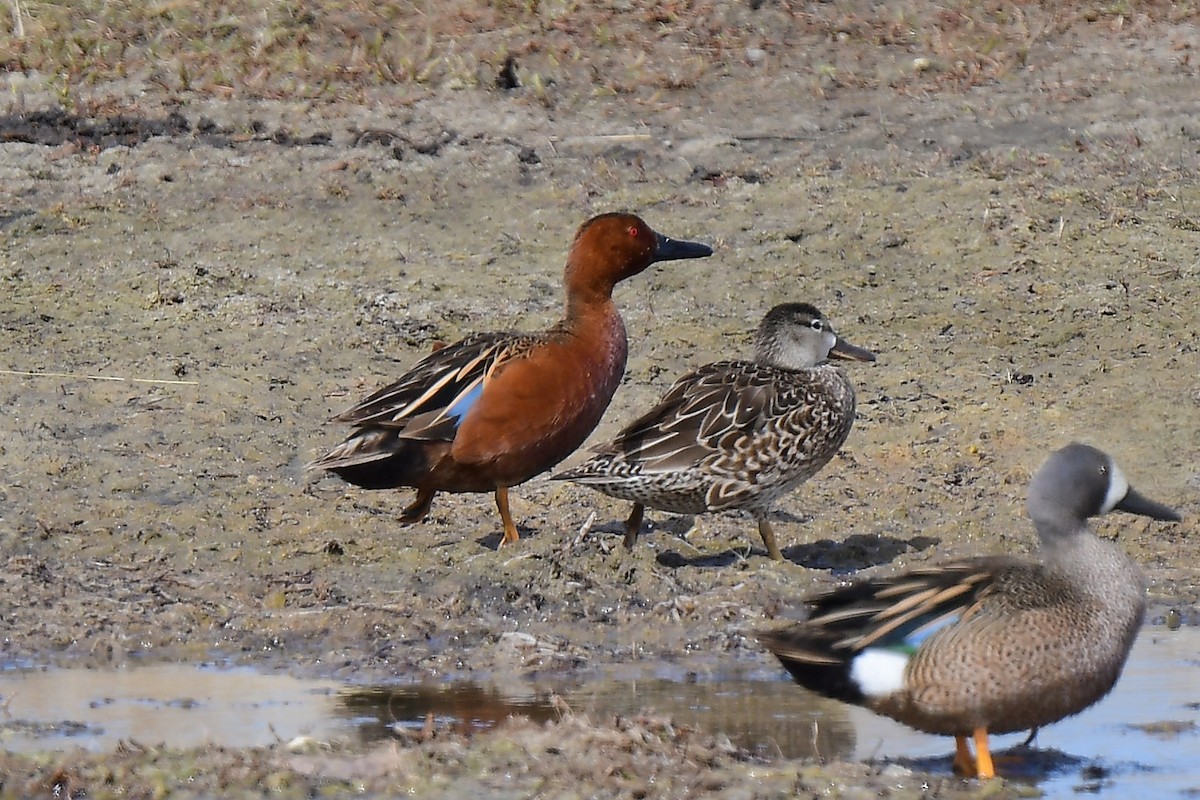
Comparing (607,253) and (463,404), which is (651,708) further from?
(607,253)

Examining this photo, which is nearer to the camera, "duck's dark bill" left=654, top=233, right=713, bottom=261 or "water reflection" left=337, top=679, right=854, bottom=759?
"water reflection" left=337, top=679, right=854, bottom=759

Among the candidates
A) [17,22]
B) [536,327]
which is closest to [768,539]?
[536,327]

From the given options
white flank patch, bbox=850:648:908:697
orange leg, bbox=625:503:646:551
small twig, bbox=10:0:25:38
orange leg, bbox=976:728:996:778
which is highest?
small twig, bbox=10:0:25:38

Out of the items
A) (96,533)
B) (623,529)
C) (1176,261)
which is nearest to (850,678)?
(623,529)

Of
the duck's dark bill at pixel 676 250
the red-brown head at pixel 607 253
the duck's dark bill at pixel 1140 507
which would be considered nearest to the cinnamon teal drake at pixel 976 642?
the duck's dark bill at pixel 1140 507

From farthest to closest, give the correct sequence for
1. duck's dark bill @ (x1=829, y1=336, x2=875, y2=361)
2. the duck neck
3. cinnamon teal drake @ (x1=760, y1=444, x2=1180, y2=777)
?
duck's dark bill @ (x1=829, y1=336, x2=875, y2=361), the duck neck, cinnamon teal drake @ (x1=760, y1=444, x2=1180, y2=777)

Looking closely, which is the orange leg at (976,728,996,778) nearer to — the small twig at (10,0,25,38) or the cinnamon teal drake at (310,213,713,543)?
the cinnamon teal drake at (310,213,713,543)

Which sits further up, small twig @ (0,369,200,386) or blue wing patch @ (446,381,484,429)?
blue wing patch @ (446,381,484,429)

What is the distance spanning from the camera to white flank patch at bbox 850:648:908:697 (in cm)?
471

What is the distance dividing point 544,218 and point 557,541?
145 inches

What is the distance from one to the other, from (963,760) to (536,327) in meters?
4.64

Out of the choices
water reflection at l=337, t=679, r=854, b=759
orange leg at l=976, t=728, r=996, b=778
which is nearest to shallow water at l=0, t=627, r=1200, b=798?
water reflection at l=337, t=679, r=854, b=759

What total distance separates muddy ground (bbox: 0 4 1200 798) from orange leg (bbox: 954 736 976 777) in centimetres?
19

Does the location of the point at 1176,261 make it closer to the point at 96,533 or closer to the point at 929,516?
the point at 929,516
